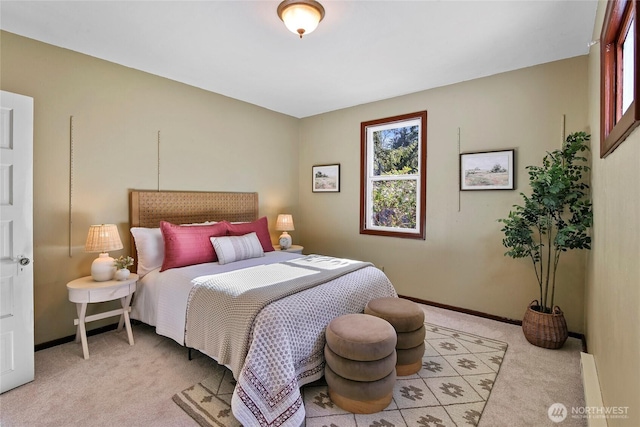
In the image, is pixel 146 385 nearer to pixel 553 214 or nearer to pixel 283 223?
pixel 283 223

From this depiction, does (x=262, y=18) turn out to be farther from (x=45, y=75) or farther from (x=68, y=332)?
(x=68, y=332)

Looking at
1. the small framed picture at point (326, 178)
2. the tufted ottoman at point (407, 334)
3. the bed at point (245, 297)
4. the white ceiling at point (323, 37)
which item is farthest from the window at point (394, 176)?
the tufted ottoman at point (407, 334)

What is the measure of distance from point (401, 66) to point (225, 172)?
99.7 inches

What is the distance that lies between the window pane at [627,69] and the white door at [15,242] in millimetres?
3587

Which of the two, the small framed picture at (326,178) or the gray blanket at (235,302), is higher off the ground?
the small framed picture at (326,178)

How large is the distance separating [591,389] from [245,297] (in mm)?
2179

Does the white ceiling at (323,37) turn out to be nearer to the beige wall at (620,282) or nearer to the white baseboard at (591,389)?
the beige wall at (620,282)

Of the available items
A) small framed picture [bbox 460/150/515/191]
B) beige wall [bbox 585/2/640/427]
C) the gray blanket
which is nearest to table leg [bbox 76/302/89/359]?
the gray blanket

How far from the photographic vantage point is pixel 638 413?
989 mm

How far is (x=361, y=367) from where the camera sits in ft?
6.00

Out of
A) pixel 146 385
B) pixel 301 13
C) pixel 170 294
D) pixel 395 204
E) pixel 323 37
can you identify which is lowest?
pixel 146 385

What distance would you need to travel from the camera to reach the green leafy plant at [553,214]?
8.28 ft

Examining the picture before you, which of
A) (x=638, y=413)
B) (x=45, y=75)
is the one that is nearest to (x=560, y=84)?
(x=638, y=413)

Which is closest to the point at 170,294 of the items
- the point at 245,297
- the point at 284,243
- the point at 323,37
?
the point at 245,297
